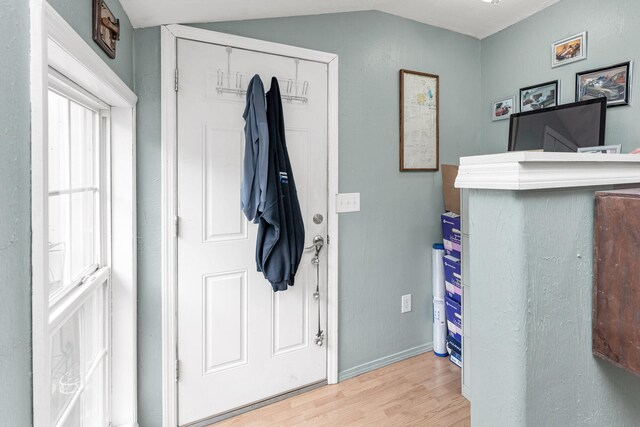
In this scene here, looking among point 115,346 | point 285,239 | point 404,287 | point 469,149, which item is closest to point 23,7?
point 285,239

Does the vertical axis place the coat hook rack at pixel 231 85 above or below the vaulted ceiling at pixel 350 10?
below

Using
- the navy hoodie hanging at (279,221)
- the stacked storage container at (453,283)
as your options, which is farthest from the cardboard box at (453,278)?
the navy hoodie hanging at (279,221)

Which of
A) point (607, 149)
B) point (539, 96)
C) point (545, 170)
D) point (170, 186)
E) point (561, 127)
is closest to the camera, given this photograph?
point (545, 170)

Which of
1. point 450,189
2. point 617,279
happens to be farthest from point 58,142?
point 450,189

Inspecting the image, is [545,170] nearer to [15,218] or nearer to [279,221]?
[15,218]

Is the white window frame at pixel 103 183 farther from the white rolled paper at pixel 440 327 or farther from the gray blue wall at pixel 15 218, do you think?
the white rolled paper at pixel 440 327

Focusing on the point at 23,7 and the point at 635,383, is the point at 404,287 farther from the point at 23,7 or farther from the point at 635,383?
the point at 23,7

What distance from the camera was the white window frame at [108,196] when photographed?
700 mm

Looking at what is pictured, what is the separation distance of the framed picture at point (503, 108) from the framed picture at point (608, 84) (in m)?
0.42

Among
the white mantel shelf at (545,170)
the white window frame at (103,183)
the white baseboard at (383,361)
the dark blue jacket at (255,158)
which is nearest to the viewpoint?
the white mantel shelf at (545,170)

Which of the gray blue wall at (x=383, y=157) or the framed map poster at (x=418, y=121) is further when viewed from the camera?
the framed map poster at (x=418, y=121)

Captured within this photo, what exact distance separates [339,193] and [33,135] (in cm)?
155

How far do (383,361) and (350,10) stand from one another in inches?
92.0

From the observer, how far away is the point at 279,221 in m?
1.65
